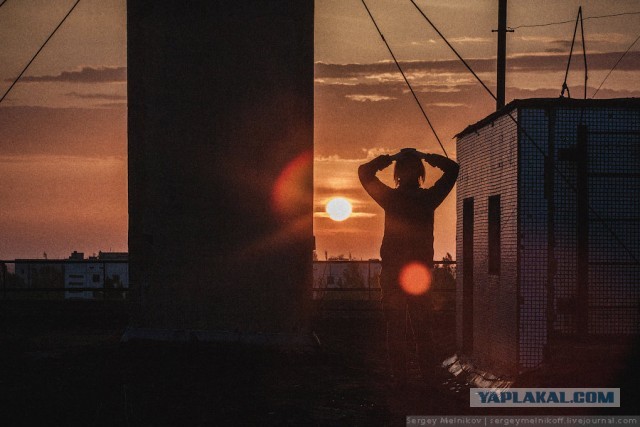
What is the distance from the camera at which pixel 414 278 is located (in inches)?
353

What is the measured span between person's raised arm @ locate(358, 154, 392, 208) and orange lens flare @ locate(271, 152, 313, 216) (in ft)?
11.2

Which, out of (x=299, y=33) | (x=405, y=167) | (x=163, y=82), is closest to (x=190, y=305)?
(x=163, y=82)

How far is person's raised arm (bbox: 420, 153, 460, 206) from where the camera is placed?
29.7ft

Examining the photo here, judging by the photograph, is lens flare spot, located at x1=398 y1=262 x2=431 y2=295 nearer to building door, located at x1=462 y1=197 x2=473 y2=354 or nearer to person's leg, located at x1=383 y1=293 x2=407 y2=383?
person's leg, located at x1=383 y1=293 x2=407 y2=383

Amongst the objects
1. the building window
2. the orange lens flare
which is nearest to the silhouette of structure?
the orange lens flare

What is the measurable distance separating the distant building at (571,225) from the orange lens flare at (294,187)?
3492 millimetres

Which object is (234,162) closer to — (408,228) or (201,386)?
(201,386)

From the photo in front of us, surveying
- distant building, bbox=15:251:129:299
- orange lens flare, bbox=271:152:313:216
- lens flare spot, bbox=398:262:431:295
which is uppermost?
orange lens flare, bbox=271:152:313:216

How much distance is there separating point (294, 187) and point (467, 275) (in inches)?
107

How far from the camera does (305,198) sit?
41.6 feet

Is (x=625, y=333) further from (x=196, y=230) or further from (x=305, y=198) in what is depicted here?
(x=196, y=230)

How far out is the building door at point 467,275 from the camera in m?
12.8

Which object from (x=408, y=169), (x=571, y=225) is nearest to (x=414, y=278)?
(x=408, y=169)

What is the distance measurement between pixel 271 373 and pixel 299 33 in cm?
463
